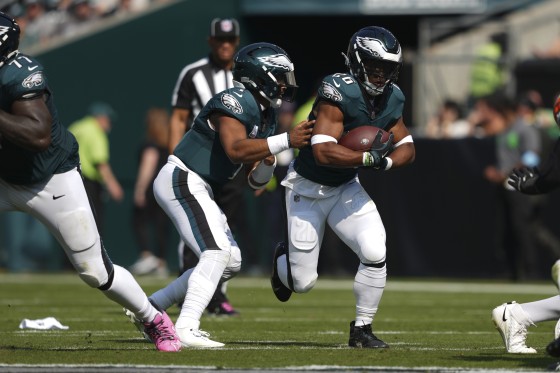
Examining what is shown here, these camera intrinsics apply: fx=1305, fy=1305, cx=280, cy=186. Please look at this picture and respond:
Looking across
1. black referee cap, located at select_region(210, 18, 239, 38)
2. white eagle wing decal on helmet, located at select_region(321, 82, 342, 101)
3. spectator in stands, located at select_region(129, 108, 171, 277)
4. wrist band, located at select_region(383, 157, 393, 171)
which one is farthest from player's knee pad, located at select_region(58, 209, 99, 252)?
spectator in stands, located at select_region(129, 108, 171, 277)

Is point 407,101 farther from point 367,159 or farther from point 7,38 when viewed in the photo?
point 7,38

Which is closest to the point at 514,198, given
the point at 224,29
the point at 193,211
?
the point at 224,29

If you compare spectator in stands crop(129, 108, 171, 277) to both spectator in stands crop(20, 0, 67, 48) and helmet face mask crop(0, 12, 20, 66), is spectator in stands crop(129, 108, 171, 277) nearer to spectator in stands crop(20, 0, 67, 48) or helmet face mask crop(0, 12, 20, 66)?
spectator in stands crop(20, 0, 67, 48)

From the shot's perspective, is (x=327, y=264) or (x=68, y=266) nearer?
(x=327, y=264)

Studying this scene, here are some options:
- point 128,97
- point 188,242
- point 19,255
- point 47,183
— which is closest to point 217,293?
point 188,242

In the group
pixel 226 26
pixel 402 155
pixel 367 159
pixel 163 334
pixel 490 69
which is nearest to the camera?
pixel 163 334

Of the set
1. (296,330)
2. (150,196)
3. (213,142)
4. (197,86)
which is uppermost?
(213,142)

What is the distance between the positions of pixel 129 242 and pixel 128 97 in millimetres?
2399

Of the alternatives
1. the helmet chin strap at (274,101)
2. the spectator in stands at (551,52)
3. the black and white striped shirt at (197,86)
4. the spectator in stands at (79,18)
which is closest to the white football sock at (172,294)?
the helmet chin strap at (274,101)

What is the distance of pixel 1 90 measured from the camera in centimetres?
670

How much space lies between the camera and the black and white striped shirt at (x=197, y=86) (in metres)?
9.83

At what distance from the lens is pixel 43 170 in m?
6.86

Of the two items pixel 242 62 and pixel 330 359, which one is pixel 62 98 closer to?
pixel 242 62

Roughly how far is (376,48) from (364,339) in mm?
1690
